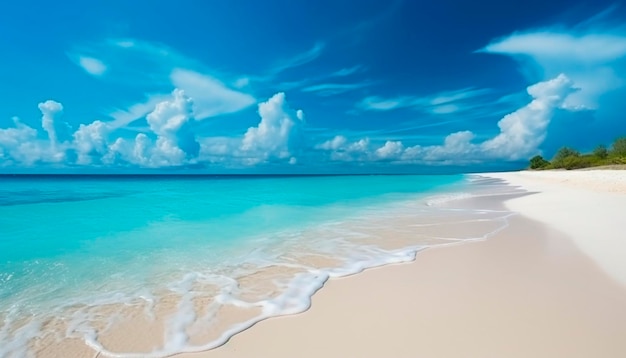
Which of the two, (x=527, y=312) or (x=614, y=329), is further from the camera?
(x=527, y=312)

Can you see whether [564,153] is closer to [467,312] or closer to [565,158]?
[565,158]

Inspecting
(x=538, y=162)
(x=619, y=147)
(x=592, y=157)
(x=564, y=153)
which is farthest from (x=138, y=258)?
(x=538, y=162)

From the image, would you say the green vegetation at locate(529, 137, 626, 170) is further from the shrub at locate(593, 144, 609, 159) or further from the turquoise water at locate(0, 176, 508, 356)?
the turquoise water at locate(0, 176, 508, 356)

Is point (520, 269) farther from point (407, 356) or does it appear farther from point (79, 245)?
point (79, 245)

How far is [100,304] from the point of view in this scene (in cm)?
407

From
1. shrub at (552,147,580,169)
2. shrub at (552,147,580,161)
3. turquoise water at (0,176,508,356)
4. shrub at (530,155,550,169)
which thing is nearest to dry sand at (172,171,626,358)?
turquoise water at (0,176,508,356)

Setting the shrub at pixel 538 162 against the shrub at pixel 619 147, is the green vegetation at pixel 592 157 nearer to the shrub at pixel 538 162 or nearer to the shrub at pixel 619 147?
the shrub at pixel 619 147

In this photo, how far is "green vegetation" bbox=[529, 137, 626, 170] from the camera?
58.5m

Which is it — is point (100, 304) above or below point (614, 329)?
below

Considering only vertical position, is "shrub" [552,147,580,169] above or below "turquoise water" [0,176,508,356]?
above

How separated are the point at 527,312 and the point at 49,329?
17.0 ft

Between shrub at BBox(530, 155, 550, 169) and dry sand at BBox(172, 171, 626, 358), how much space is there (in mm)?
116100

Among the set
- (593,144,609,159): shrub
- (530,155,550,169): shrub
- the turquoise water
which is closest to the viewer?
the turquoise water

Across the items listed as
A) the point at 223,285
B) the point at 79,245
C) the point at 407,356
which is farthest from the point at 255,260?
the point at 79,245
